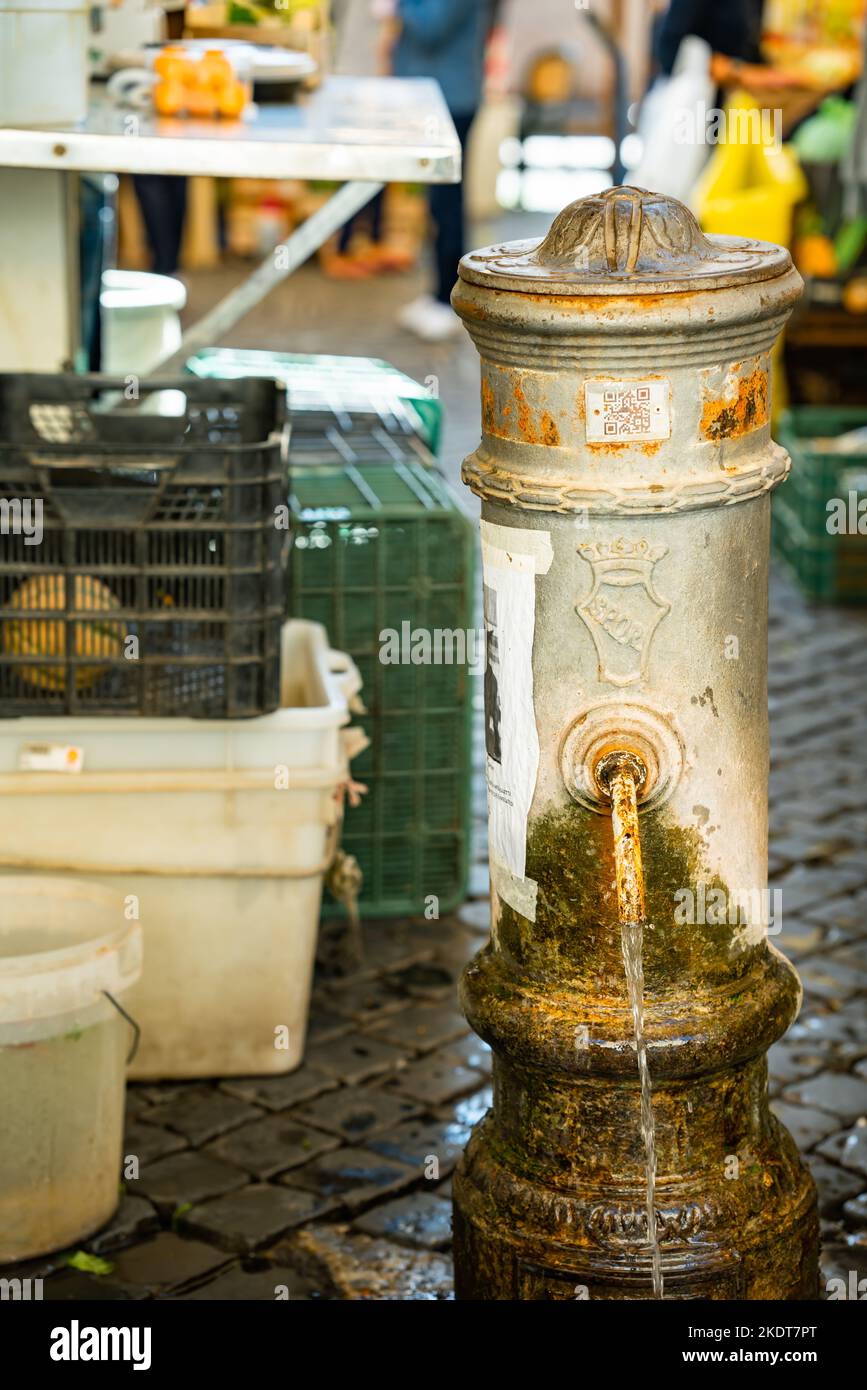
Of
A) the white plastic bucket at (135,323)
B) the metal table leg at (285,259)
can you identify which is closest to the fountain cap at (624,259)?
the metal table leg at (285,259)

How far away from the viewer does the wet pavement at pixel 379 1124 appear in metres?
3.45

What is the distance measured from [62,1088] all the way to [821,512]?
463 cm

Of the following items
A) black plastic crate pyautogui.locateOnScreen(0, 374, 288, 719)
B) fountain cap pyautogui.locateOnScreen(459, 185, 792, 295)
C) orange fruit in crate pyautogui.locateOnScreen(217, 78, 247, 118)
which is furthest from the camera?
orange fruit in crate pyautogui.locateOnScreen(217, 78, 247, 118)

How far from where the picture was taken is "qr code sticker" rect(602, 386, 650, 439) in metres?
2.66

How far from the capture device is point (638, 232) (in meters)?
2.70

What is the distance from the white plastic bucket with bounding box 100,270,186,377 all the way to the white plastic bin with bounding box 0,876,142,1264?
3071mm

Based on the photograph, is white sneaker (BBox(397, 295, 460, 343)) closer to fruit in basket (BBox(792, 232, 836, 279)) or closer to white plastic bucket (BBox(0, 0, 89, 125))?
fruit in basket (BBox(792, 232, 836, 279))

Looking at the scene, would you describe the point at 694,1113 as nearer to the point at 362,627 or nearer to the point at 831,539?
the point at 362,627

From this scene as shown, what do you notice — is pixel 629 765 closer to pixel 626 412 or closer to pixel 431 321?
pixel 626 412

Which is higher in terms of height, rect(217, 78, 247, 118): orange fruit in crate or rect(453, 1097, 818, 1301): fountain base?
rect(217, 78, 247, 118): orange fruit in crate

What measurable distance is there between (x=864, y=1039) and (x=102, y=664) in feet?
6.16

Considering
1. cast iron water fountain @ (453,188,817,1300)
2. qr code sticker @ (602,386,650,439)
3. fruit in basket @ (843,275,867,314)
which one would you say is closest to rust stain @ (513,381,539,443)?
cast iron water fountain @ (453,188,817,1300)
